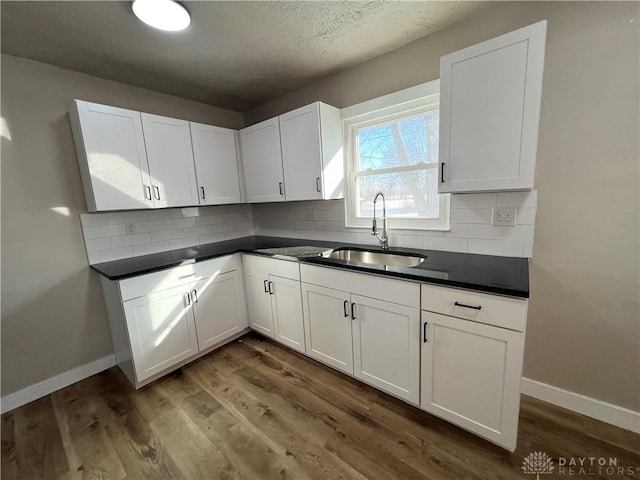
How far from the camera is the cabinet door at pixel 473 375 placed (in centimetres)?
128

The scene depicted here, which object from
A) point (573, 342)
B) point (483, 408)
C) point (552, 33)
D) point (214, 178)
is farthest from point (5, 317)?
point (552, 33)

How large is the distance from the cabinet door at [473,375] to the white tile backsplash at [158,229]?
8.00 feet

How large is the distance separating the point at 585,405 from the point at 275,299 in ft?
7.18

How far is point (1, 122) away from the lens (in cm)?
181

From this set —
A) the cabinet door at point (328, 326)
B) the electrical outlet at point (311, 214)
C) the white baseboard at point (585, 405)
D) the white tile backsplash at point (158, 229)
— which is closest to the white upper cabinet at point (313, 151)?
the electrical outlet at point (311, 214)

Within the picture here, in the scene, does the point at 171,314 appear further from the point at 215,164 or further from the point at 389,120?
the point at 389,120

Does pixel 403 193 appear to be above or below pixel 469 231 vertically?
above

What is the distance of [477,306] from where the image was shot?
1308mm

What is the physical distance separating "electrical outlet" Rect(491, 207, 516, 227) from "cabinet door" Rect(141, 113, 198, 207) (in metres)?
2.46

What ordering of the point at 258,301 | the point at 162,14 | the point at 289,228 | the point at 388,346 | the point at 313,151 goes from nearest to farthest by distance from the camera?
the point at 162,14
the point at 388,346
the point at 313,151
the point at 258,301
the point at 289,228

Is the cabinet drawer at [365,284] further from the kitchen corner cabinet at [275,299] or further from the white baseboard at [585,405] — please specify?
the white baseboard at [585,405]

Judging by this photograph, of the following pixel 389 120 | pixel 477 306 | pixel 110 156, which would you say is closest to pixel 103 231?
pixel 110 156

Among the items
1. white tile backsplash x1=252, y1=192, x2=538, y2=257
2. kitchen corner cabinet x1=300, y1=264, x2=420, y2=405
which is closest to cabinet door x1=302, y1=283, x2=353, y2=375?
kitchen corner cabinet x1=300, y1=264, x2=420, y2=405

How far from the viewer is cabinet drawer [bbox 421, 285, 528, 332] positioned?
121cm
